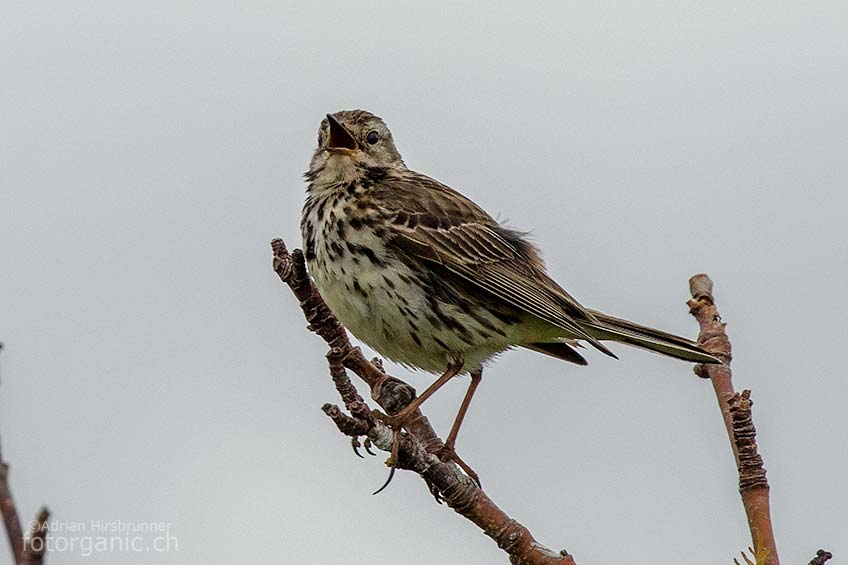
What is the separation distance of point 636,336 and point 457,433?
1.46 metres

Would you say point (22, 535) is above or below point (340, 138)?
below

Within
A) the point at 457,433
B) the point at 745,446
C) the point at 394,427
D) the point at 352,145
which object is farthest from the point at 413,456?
the point at 352,145

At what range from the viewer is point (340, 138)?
31.6ft

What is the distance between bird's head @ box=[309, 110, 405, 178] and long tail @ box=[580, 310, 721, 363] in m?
1.93

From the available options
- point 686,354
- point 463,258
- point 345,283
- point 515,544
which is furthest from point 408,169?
point 515,544

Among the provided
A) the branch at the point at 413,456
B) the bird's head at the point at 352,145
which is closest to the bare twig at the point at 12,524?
the branch at the point at 413,456

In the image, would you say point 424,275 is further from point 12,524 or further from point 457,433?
point 12,524

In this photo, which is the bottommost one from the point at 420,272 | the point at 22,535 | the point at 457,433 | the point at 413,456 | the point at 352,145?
the point at 22,535

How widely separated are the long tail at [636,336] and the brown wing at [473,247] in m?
0.09

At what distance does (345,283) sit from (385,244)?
Result: 0.49 m

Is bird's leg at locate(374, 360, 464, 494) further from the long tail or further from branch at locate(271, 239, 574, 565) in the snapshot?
the long tail

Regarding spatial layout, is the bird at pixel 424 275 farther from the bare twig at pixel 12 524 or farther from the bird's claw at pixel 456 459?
the bare twig at pixel 12 524

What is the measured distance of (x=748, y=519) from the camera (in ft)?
16.9

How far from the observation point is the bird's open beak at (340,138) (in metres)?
9.54
